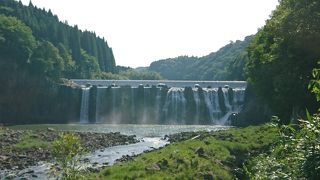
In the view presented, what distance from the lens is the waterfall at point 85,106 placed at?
297ft

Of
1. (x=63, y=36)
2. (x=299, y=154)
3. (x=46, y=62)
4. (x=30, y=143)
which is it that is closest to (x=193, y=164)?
(x=299, y=154)

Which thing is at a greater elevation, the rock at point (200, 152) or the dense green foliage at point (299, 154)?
the dense green foliage at point (299, 154)

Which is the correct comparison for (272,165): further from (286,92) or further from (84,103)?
(84,103)

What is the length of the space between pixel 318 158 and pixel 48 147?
38253 millimetres

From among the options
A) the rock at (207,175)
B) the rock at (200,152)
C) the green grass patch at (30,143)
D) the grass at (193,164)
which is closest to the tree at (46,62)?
the green grass patch at (30,143)

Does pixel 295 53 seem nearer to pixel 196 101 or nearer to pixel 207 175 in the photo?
pixel 207 175

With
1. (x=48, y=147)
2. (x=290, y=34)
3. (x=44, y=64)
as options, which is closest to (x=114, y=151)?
(x=48, y=147)

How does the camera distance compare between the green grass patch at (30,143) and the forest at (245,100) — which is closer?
the forest at (245,100)

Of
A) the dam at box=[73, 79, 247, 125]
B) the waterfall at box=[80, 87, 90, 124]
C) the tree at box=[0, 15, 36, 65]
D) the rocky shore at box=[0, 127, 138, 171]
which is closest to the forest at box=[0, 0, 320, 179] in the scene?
the tree at box=[0, 15, 36, 65]

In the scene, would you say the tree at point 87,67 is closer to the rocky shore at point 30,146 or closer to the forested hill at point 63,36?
the forested hill at point 63,36

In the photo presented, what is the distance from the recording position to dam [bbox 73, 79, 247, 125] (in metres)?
89.4

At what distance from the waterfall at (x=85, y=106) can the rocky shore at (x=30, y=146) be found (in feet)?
122

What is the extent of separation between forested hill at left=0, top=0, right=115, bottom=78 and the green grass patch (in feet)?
228

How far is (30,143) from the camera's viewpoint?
4372 cm
